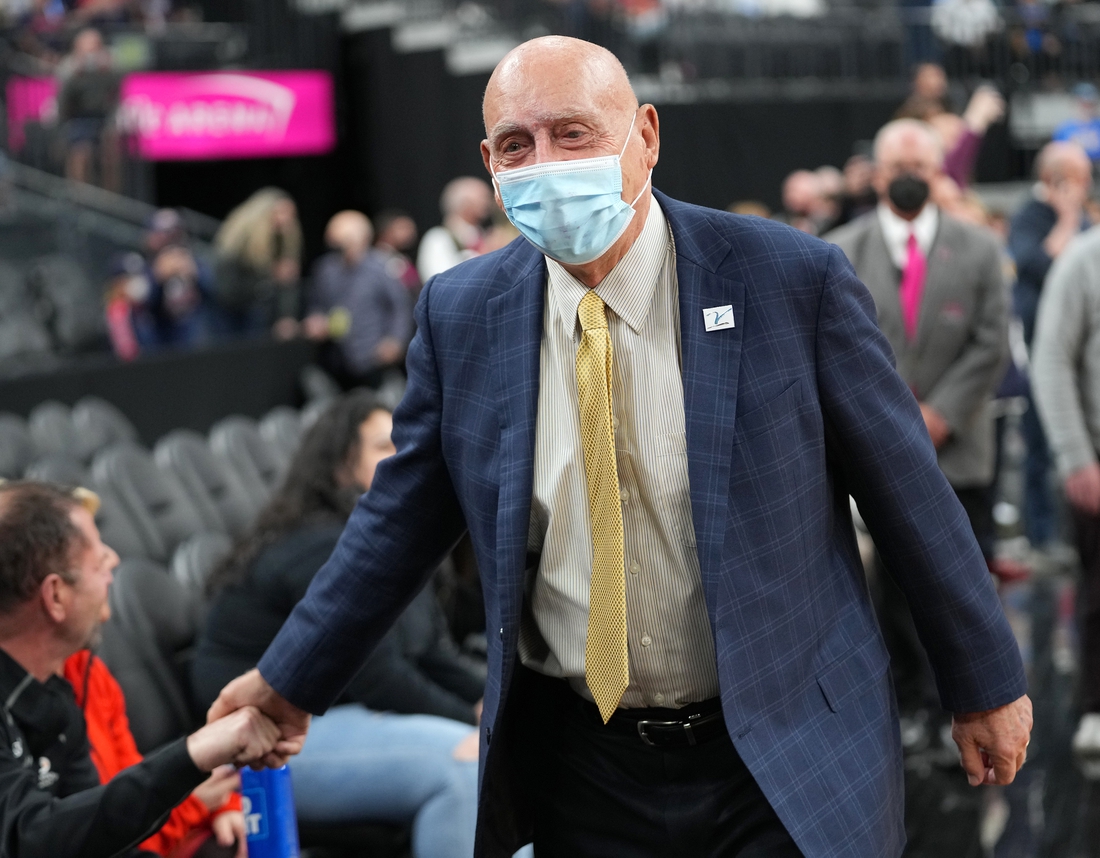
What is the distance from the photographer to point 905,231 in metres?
4.30

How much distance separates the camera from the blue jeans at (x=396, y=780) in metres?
2.79

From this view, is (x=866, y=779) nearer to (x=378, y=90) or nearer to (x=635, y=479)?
(x=635, y=479)

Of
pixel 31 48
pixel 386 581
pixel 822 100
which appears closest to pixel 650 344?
pixel 386 581

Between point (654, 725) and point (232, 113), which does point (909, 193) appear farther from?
point (232, 113)

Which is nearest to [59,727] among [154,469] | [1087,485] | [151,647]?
[151,647]

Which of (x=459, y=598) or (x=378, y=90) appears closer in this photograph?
(x=459, y=598)

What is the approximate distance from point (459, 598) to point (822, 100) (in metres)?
9.98

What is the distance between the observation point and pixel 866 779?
1.85m

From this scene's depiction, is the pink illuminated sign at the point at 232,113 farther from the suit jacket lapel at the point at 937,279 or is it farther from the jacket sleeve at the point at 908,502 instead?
the jacket sleeve at the point at 908,502

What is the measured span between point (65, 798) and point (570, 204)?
1.21m

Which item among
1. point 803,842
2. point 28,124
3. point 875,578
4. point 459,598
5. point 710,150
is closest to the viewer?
point 803,842

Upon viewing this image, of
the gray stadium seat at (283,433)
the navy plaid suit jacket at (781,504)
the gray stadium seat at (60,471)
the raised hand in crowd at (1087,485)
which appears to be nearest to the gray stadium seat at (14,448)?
the gray stadium seat at (60,471)

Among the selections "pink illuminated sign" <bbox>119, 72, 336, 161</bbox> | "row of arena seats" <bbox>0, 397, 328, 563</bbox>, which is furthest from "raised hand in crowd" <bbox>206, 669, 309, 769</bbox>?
"pink illuminated sign" <bbox>119, 72, 336, 161</bbox>

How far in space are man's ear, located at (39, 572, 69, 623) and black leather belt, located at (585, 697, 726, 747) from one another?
101 centimetres
